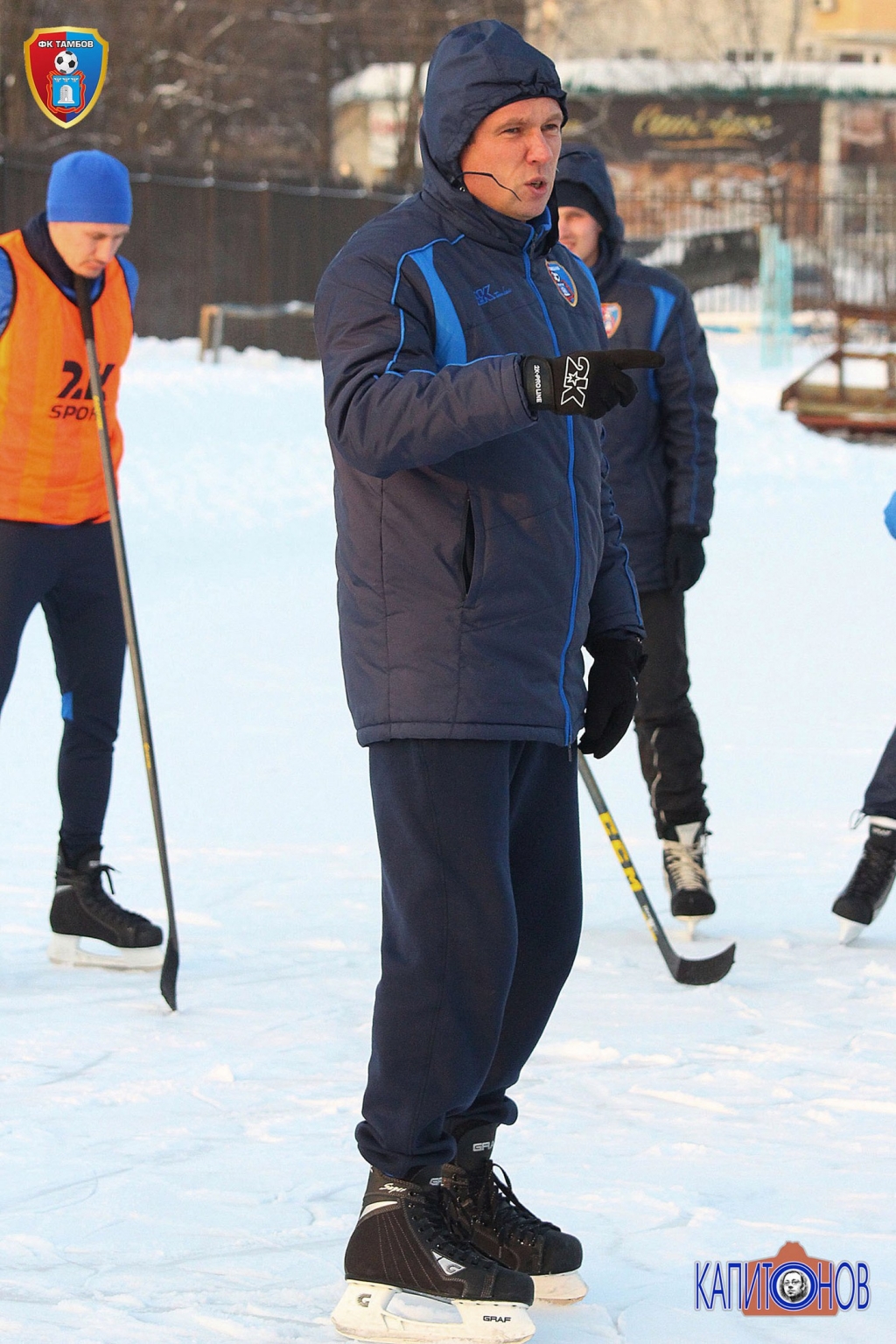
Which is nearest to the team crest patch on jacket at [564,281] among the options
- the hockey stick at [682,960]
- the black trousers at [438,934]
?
the black trousers at [438,934]

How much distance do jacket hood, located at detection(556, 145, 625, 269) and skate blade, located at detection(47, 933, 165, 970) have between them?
2.15 metres

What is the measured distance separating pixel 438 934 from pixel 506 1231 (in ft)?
1.65

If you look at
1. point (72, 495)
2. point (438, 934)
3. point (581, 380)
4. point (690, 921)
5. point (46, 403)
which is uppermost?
point (581, 380)

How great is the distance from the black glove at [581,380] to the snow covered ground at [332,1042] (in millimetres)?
1315

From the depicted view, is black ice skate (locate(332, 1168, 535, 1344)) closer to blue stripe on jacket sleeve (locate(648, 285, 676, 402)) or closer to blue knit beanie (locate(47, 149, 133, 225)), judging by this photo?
blue knit beanie (locate(47, 149, 133, 225))

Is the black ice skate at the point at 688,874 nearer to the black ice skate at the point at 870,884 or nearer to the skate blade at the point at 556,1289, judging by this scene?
the black ice skate at the point at 870,884

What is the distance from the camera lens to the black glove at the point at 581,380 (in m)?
2.31

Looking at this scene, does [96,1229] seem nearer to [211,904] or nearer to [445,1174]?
[445,1174]

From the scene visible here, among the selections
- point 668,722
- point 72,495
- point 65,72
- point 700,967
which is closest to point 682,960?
point 700,967

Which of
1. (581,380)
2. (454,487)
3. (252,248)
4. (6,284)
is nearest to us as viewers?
(581,380)

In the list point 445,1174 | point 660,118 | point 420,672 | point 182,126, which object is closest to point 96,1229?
point 445,1174

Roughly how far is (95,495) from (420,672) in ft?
7.03

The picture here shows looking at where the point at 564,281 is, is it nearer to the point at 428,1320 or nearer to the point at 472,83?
the point at 472,83

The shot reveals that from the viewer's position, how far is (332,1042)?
12.6 ft
